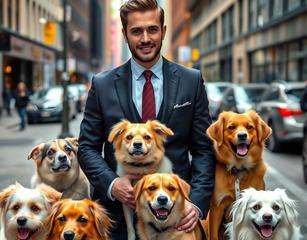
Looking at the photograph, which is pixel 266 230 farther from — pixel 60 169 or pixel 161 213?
pixel 60 169

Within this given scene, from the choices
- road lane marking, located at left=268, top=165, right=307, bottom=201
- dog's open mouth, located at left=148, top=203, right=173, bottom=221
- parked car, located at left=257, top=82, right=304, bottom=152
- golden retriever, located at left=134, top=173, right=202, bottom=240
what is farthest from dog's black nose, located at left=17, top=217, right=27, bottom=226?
parked car, located at left=257, top=82, right=304, bottom=152

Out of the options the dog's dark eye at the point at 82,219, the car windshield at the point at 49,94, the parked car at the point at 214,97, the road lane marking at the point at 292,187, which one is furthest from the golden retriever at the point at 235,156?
the car windshield at the point at 49,94

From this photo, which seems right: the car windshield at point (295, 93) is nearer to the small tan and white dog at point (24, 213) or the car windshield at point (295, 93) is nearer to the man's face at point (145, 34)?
the man's face at point (145, 34)

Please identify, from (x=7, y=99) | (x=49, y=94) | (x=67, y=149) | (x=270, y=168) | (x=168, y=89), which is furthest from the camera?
(x=7, y=99)

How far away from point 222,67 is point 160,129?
5118 centimetres

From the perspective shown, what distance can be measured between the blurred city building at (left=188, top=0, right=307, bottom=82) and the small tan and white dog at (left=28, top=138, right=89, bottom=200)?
23.6 m

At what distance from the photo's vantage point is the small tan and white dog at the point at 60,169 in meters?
4.78

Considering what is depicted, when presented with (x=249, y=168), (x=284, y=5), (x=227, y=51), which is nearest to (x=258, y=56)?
(x=284, y=5)

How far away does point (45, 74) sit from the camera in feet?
176

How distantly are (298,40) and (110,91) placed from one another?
2628 cm

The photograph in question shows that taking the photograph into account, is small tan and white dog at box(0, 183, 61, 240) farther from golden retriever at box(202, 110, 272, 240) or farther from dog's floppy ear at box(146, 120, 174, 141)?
golden retriever at box(202, 110, 272, 240)

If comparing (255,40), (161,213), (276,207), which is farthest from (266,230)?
(255,40)

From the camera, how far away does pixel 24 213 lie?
145 inches

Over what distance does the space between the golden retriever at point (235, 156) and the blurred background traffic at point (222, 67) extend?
1161 mm
